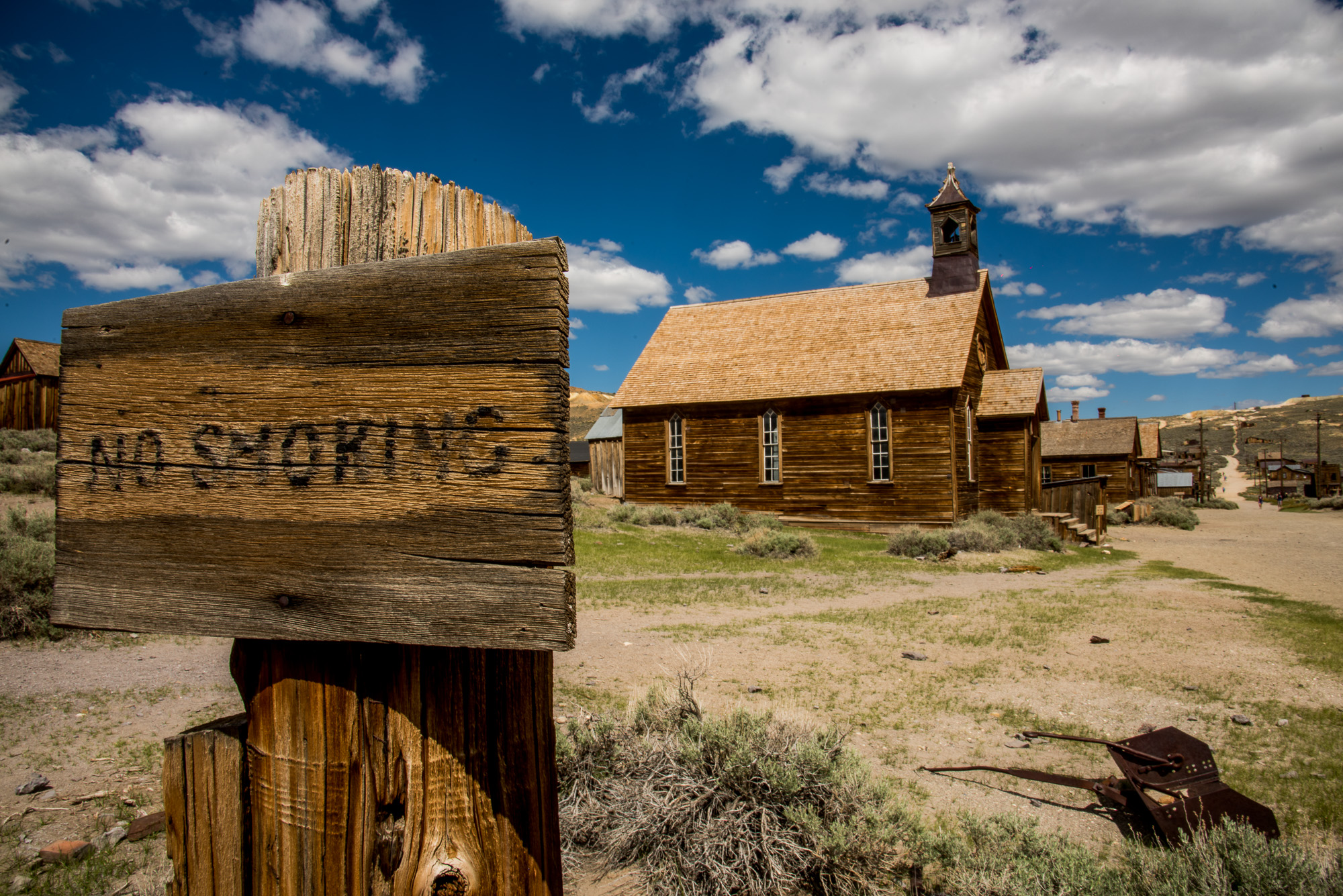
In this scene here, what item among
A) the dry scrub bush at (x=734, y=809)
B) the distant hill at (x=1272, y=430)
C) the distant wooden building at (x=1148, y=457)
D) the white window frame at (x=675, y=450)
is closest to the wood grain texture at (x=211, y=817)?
the dry scrub bush at (x=734, y=809)

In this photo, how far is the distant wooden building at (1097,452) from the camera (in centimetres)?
3944

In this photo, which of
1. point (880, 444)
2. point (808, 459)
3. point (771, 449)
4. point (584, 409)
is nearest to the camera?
point (880, 444)

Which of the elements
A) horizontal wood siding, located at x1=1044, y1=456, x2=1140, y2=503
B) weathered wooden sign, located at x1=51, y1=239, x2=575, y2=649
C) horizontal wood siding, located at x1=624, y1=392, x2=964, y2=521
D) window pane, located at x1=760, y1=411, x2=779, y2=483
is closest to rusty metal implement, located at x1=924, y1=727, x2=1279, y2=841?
weathered wooden sign, located at x1=51, y1=239, x2=575, y2=649

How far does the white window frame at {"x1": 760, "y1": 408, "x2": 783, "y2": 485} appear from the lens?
2206 centimetres

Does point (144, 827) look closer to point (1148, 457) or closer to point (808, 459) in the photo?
point (808, 459)

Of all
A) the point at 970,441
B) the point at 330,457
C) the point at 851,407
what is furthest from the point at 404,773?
the point at 970,441

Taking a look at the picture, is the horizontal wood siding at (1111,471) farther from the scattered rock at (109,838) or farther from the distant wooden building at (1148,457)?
the scattered rock at (109,838)

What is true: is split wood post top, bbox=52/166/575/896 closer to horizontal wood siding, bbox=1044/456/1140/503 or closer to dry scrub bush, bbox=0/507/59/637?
dry scrub bush, bbox=0/507/59/637

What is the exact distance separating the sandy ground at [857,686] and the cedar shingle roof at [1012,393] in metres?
11.5

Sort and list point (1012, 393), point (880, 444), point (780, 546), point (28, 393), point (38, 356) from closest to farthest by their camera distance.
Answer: point (780, 546) < point (880, 444) < point (1012, 393) < point (28, 393) < point (38, 356)

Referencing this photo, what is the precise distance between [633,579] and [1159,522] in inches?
1073

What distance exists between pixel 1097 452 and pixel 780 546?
33.3 m

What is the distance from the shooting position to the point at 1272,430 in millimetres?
97125

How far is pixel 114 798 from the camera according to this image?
3879mm
